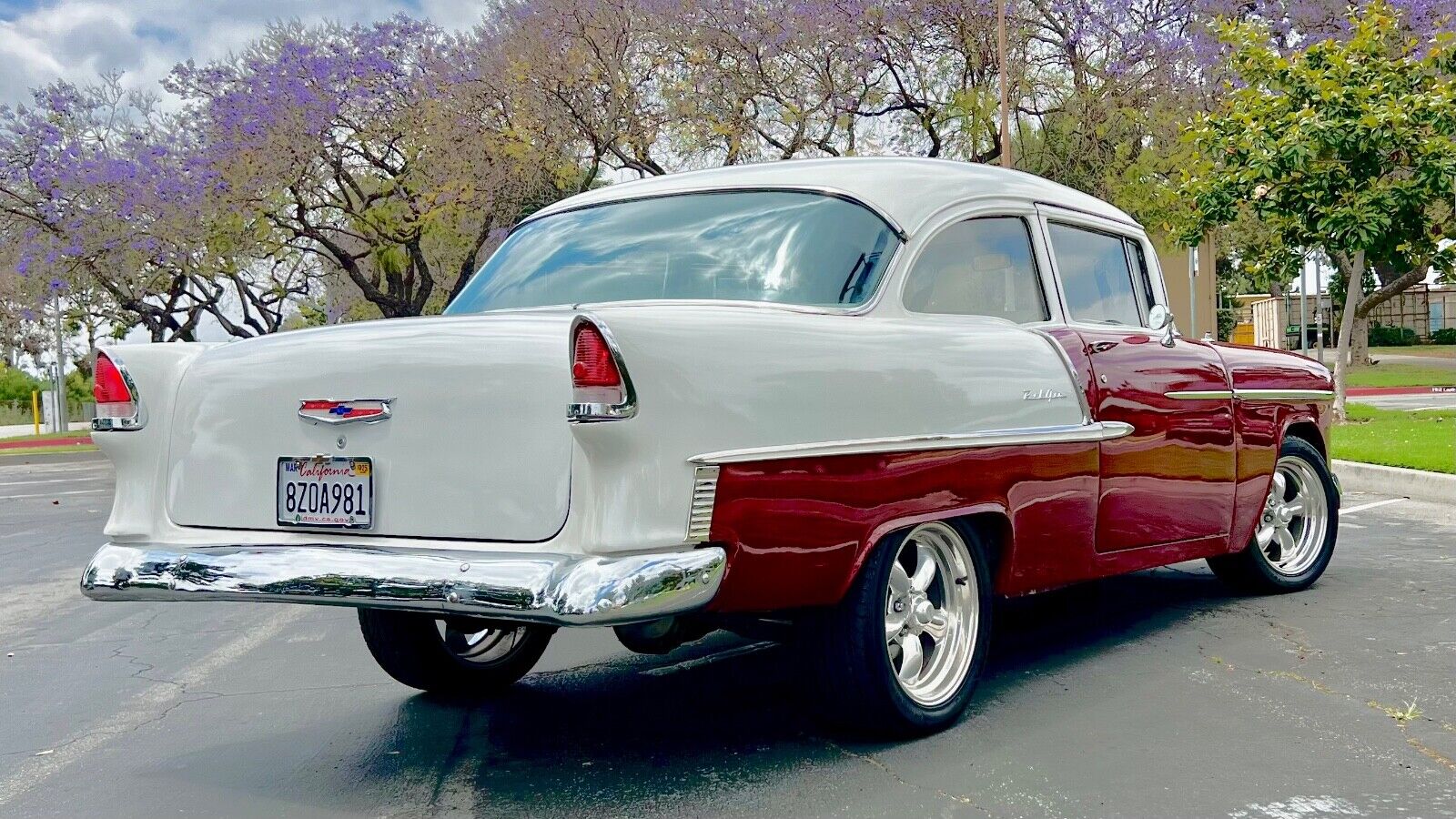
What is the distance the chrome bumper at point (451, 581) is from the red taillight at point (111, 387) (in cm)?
54

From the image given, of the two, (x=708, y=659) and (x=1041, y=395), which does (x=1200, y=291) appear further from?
(x=1041, y=395)

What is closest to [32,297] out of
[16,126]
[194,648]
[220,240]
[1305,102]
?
[16,126]

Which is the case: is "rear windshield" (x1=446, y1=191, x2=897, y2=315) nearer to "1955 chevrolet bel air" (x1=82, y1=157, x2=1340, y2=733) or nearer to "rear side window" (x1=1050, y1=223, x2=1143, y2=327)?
"1955 chevrolet bel air" (x1=82, y1=157, x2=1340, y2=733)

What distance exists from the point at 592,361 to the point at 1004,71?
2247 cm

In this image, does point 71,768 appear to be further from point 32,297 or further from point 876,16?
point 32,297

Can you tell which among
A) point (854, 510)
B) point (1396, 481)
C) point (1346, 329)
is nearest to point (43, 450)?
point (1346, 329)

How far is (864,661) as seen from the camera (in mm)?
3994

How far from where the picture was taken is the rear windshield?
14.4 feet

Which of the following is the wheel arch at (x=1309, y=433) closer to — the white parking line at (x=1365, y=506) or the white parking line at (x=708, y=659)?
the white parking line at (x=708, y=659)

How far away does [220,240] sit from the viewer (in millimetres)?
30562

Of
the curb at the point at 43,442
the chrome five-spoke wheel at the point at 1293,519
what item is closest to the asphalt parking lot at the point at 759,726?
the chrome five-spoke wheel at the point at 1293,519

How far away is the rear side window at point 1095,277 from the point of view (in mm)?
5363

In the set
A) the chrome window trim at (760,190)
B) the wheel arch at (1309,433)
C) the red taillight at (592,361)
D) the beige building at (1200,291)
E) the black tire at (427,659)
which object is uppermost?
the beige building at (1200,291)

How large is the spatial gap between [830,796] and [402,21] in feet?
95.4
